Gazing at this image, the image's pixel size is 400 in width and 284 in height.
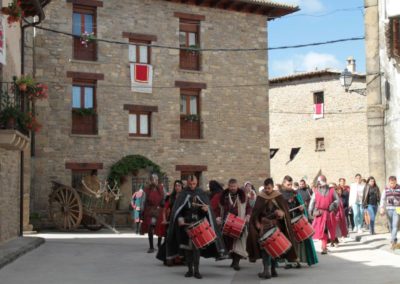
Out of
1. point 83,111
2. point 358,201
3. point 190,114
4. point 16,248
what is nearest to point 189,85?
point 190,114

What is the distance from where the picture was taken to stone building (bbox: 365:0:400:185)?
20.9 meters

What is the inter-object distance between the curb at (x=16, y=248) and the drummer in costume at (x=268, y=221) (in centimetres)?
453

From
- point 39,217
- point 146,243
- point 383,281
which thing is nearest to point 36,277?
point 383,281

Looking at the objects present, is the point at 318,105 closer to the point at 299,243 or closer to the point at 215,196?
the point at 215,196

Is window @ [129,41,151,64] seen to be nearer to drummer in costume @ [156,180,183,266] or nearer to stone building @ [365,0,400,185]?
stone building @ [365,0,400,185]

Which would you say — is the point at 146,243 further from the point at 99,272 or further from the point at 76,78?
the point at 76,78

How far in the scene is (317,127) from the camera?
40.2m

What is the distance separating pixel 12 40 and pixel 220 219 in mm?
8603

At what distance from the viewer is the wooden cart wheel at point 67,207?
23.1m

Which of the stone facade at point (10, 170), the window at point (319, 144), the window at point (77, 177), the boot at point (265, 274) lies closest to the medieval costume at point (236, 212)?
the boot at point (265, 274)

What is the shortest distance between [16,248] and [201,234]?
19.6 ft

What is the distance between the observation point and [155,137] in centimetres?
2719

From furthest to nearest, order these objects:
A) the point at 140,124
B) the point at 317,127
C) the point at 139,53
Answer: the point at 317,127 → the point at 139,53 → the point at 140,124

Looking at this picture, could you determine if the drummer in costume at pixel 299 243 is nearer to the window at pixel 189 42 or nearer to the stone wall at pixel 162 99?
the stone wall at pixel 162 99
